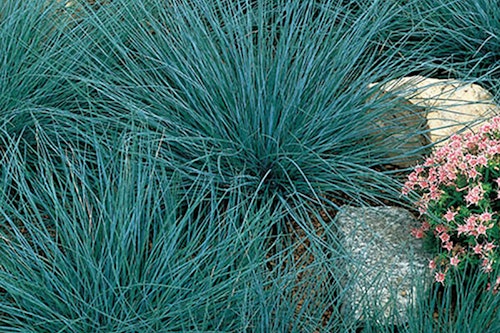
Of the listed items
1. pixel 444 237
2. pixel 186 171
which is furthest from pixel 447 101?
pixel 186 171

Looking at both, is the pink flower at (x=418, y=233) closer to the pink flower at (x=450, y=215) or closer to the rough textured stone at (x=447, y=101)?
the pink flower at (x=450, y=215)

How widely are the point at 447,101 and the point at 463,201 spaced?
66 centimetres

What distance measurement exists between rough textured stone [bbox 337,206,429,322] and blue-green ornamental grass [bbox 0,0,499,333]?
52 millimetres

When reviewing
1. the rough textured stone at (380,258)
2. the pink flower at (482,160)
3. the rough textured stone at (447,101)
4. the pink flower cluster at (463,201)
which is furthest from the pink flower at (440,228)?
the rough textured stone at (447,101)

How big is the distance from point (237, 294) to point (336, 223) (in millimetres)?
553

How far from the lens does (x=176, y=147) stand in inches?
117

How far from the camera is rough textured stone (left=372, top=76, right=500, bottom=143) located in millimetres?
3021

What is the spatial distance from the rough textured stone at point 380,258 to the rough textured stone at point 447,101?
16.4 inches

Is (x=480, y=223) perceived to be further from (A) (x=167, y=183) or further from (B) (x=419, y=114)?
(A) (x=167, y=183)

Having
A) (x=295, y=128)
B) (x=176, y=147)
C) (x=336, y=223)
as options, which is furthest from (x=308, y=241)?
(x=176, y=147)

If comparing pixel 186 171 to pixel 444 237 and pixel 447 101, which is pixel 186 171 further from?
pixel 447 101

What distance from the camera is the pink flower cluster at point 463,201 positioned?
250 cm

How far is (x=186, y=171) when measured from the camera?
9.48 ft

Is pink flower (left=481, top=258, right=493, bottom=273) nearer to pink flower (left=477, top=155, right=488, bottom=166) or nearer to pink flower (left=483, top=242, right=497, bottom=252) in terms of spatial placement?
pink flower (left=483, top=242, right=497, bottom=252)
